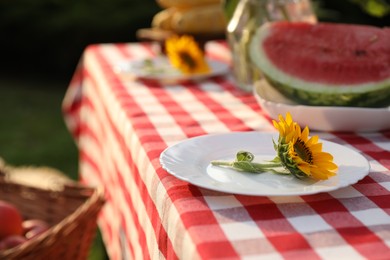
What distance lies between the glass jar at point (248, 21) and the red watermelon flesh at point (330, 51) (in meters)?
0.14

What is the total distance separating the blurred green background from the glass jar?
2744 mm

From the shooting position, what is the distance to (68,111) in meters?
2.76

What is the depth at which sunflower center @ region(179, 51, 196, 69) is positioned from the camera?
80.0 inches

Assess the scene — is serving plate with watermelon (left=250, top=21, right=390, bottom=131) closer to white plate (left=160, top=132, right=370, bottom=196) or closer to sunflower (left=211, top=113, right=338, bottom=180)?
white plate (left=160, top=132, right=370, bottom=196)

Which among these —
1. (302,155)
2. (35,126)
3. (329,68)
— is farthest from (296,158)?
(35,126)

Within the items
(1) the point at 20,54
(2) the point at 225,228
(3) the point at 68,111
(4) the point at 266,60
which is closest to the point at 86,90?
(3) the point at 68,111

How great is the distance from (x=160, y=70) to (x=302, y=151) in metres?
1.04

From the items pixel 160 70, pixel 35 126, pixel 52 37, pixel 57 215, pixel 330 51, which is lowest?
pixel 35 126

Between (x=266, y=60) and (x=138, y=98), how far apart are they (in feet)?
1.16

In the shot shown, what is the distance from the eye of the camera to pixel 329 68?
1.61m

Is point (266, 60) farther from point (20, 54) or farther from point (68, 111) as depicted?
point (20, 54)

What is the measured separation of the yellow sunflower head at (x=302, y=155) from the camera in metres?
1.06

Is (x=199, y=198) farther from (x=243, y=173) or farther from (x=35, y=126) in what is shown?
(x=35, y=126)

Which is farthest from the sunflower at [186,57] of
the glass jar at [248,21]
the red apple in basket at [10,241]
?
the red apple in basket at [10,241]
